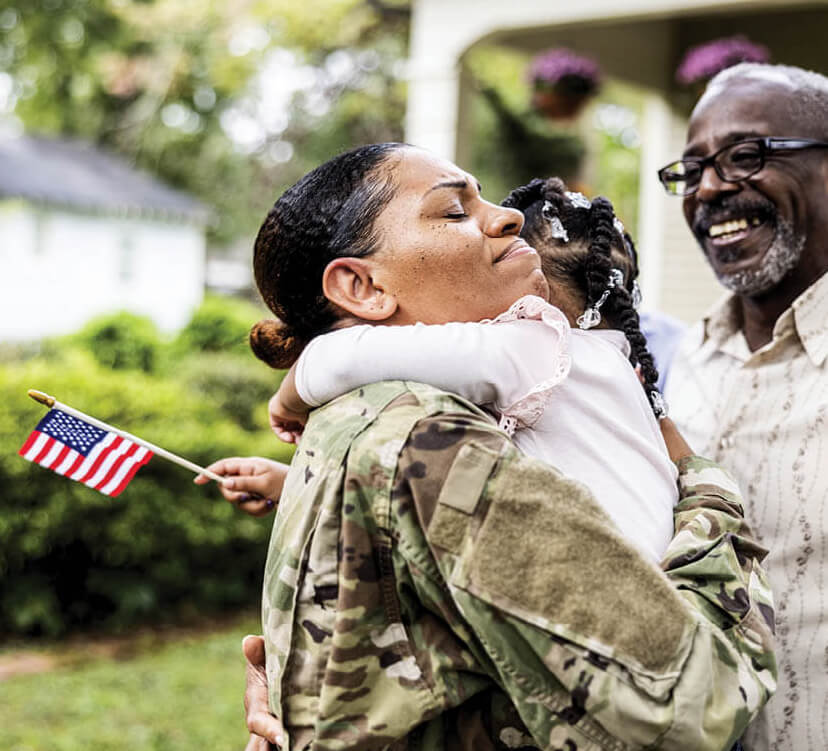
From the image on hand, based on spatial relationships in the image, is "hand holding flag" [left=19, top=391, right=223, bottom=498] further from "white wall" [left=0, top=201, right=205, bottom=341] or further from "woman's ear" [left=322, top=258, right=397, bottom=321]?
"white wall" [left=0, top=201, right=205, bottom=341]

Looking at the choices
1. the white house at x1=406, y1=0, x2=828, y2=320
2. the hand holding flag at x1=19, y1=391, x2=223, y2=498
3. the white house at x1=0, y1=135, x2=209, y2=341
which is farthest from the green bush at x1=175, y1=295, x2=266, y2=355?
the white house at x1=0, y1=135, x2=209, y2=341

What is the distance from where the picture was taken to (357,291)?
1.82 metres

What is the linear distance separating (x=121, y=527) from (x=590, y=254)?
5.98 meters

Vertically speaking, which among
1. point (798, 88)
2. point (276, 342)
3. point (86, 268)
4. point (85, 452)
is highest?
point (798, 88)

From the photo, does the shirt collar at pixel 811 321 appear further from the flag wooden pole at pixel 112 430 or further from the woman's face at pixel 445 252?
the flag wooden pole at pixel 112 430

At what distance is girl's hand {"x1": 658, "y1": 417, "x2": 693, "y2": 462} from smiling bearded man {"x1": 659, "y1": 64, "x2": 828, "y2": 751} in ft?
1.56

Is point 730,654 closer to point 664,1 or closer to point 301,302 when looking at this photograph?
point 301,302

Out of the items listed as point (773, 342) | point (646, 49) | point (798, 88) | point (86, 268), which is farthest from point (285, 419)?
point (86, 268)

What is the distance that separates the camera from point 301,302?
1.91 metres

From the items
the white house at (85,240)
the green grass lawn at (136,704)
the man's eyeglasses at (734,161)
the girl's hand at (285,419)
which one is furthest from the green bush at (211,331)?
the white house at (85,240)

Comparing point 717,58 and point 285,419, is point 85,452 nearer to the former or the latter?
point 285,419

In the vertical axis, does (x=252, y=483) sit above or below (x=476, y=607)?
below

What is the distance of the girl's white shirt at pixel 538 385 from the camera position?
1.68 m

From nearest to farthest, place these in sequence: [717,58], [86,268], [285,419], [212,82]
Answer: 1. [285,419]
2. [717,58]
3. [212,82]
4. [86,268]
